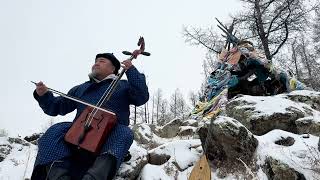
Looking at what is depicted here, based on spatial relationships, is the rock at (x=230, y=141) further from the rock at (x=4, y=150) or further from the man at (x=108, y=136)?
the rock at (x=4, y=150)

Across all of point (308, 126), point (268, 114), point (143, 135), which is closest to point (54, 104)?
point (268, 114)

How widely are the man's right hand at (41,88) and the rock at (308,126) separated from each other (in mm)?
3610

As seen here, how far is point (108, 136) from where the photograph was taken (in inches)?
148

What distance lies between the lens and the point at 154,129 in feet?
32.0

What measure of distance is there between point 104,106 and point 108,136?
0.49 meters

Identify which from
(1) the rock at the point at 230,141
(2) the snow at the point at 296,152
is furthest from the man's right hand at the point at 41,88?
(2) the snow at the point at 296,152

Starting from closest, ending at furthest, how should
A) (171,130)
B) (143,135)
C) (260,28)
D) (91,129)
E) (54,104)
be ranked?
(91,129)
(54,104)
(143,135)
(171,130)
(260,28)

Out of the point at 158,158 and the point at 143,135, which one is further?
the point at 143,135

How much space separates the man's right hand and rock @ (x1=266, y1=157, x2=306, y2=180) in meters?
2.69

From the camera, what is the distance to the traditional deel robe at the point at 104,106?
362 centimetres

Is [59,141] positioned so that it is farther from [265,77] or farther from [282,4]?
[282,4]

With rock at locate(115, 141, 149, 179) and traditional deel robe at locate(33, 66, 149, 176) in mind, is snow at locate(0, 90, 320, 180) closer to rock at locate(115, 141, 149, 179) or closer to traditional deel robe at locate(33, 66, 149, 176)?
rock at locate(115, 141, 149, 179)

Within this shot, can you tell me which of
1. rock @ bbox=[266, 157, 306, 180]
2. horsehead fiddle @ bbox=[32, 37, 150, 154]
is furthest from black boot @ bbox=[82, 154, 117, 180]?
rock @ bbox=[266, 157, 306, 180]

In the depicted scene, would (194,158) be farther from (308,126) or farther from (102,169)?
(308,126)
